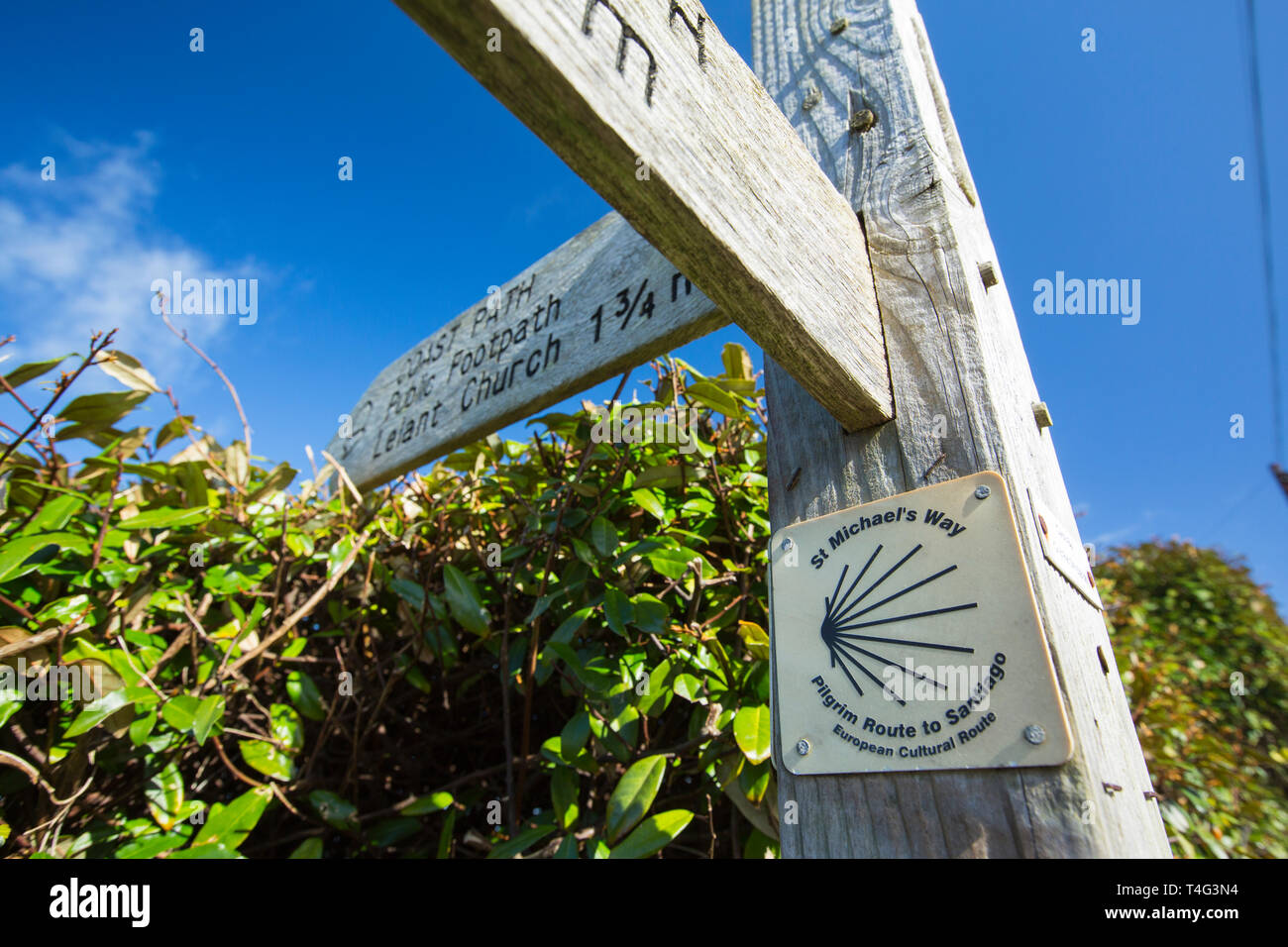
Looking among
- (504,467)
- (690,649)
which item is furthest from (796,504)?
(504,467)

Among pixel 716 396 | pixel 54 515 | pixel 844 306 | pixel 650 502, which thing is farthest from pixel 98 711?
pixel 844 306

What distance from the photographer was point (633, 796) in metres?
0.84

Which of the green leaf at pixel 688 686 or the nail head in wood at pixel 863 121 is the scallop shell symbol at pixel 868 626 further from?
the nail head in wood at pixel 863 121

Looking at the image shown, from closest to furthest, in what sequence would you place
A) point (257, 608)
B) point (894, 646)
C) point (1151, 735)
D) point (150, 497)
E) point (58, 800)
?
point (894, 646) < point (58, 800) < point (257, 608) < point (150, 497) < point (1151, 735)

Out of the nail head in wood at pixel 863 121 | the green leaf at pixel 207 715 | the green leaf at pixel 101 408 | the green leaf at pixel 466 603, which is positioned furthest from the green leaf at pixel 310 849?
the nail head in wood at pixel 863 121

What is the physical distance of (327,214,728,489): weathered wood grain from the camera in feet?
2.92

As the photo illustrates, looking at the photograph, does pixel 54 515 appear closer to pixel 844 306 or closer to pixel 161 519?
pixel 161 519

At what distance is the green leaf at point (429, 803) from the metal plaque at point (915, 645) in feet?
1.88

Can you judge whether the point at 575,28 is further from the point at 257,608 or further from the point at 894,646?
the point at 257,608

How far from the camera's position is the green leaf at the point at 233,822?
2.98 feet

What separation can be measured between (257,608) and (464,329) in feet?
2.15

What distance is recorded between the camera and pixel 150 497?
1.28m

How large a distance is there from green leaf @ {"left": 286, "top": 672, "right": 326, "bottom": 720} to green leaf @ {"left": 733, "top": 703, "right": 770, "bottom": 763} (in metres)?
0.69

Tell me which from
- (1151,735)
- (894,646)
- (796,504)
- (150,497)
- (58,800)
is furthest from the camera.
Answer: (1151,735)
